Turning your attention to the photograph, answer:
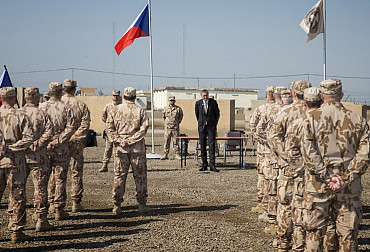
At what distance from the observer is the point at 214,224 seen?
8.01 metres

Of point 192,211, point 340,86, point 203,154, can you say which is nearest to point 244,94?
point 203,154

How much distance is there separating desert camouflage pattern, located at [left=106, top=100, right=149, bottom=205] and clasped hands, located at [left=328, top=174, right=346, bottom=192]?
436 cm

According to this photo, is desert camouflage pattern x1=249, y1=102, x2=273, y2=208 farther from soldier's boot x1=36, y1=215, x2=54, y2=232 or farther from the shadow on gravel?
soldier's boot x1=36, y1=215, x2=54, y2=232

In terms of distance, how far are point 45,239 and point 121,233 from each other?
1.06m

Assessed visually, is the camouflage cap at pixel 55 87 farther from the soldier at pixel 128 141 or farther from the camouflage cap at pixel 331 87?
the camouflage cap at pixel 331 87

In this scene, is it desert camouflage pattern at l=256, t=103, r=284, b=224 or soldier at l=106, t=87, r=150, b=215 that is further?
soldier at l=106, t=87, r=150, b=215

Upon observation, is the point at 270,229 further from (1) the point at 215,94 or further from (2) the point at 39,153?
(1) the point at 215,94

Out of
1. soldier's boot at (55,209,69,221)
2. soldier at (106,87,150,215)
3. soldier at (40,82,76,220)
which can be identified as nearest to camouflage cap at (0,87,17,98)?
soldier at (40,82,76,220)

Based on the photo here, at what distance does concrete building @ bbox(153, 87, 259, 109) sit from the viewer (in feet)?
164

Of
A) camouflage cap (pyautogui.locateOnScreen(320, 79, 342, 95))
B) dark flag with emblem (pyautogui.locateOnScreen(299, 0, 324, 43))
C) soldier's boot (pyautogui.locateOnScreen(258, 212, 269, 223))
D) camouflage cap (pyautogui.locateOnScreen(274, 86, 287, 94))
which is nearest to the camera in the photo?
camouflage cap (pyautogui.locateOnScreen(320, 79, 342, 95))

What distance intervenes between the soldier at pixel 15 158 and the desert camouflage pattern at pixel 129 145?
2.02 meters

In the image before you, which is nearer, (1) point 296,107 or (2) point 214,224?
(1) point 296,107

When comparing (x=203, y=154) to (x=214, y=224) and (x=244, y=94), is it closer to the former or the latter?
(x=214, y=224)

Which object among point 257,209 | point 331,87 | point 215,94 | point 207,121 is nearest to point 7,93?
point 331,87
